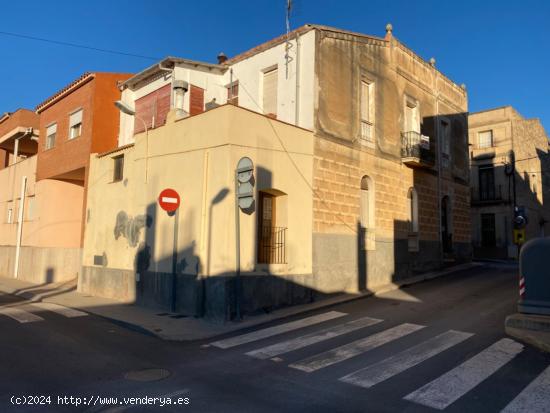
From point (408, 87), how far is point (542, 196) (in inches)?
947

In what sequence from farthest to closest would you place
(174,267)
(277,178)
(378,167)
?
(378,167)
(277,178)
(174,267)

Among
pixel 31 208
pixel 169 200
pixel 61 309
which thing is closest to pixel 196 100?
pixel 169 200

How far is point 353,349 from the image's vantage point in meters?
7.55

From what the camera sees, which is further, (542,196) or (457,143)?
(542,196)

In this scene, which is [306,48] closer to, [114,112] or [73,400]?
[114,112]

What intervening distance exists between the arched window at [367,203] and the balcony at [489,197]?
68.4 feet

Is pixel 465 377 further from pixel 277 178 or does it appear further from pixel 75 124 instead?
pixel 75 124

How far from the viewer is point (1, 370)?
621 cm

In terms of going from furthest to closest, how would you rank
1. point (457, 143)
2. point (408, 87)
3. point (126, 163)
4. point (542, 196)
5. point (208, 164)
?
1. point (542, 196)
2. point (457, 143)
3. point (408, 87)
4. point (126, 163)
5. point (208, 164)

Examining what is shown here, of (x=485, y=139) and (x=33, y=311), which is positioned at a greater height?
(x=485, y=139)

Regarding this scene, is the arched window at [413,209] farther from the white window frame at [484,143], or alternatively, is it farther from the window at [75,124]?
the white window frame at [484,143]

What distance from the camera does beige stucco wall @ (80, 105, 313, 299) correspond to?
1086 cm

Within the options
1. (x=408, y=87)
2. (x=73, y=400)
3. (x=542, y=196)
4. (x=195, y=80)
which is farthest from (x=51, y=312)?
(x=542, y=196)

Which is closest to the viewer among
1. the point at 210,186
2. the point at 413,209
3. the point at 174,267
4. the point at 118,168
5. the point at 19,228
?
the point at 210,186
